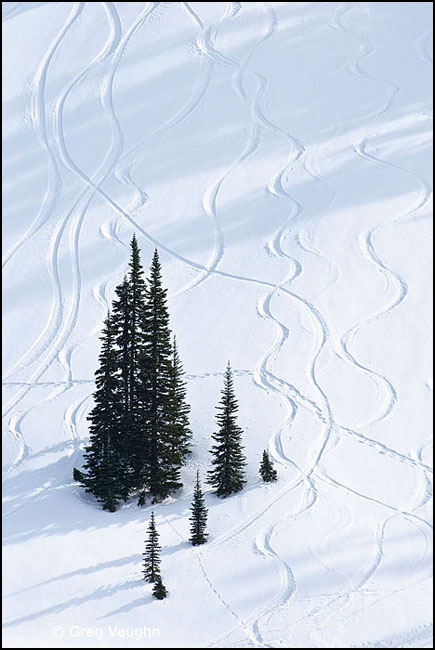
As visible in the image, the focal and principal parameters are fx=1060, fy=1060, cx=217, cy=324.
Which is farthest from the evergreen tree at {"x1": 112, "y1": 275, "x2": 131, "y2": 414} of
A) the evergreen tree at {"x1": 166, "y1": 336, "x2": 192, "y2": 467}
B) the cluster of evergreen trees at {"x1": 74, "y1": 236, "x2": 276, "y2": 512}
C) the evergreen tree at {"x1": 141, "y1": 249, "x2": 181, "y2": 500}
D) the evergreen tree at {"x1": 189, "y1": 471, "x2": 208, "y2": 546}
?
the evergreen tree at {"x1": 189, "y1": 471, "x2": 208, "y2": 546}

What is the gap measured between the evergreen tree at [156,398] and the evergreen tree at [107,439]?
563 mm

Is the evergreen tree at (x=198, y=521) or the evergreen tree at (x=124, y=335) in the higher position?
the evergreen tree at (x=124, y=335)

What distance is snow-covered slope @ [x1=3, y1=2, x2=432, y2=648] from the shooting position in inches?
693

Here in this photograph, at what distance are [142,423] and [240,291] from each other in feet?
29.1

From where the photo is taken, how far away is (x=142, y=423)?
66.8ft

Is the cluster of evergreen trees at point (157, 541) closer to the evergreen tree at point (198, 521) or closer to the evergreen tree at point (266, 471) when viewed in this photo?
the evergreen tree at point (198, 521)

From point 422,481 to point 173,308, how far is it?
381 inches

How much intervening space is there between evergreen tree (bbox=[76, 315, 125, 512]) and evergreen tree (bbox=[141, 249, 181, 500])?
0.56 m

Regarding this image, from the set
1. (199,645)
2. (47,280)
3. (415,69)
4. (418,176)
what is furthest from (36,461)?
(415,69)

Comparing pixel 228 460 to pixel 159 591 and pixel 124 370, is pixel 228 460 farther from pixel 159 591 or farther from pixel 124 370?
pixel 159 591

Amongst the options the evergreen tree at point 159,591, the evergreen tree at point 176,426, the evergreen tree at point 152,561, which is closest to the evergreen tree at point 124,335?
the evergreen tree at point 176,426

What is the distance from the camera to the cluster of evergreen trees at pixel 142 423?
20.2 meters

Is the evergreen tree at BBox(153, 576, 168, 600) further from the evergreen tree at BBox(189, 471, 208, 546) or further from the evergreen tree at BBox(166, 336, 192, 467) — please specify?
the evergreen tree at BBox(166, 336, 192, 467)

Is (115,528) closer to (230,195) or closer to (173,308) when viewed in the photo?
(173,308)
